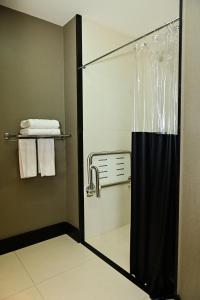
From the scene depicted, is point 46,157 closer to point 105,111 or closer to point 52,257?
point 105,111

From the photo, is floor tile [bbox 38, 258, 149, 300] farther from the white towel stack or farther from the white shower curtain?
the white shower curtain

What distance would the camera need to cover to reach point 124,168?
2.60 m

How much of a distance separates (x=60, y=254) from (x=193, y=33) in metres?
2.13

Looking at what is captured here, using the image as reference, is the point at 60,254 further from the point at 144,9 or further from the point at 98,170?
the point at 144,9

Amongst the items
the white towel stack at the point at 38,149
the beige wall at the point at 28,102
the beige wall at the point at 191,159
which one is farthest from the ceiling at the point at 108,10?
the white towel stack at the point at 38,149

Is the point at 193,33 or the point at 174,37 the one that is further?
the point at 174,37

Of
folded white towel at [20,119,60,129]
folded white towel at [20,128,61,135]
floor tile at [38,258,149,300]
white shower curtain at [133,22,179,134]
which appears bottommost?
Answer: floor tile at [38,258,149,300]

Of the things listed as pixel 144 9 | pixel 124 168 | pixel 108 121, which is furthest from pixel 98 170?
pixel 144 9

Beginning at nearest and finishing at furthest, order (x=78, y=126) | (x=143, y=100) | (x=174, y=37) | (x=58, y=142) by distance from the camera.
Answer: (x=174, y=37) → (x=143, y=100) → (x=78, y=126) → (x=58, y=142)

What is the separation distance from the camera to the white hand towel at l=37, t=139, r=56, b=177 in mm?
2121

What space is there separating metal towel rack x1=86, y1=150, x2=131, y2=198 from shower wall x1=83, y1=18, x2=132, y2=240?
0.21 ft

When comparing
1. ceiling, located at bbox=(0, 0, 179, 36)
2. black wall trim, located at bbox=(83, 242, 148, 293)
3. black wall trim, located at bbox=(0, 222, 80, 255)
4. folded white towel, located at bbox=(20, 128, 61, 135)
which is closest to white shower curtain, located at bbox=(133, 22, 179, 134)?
ceiling, located at bbox=(0, 0, 179, 36)

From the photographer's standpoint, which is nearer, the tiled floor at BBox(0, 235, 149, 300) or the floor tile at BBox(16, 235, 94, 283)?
the tiled floor at BBox(0, 235, 149, 300)

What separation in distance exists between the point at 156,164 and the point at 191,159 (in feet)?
1.01
